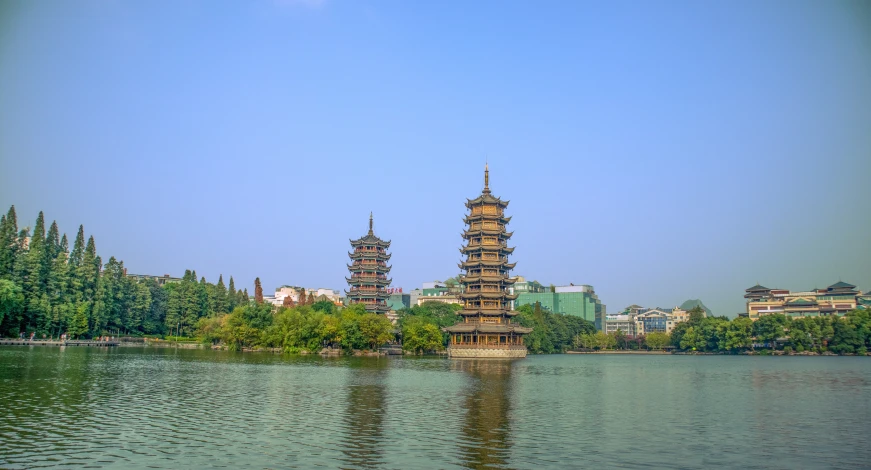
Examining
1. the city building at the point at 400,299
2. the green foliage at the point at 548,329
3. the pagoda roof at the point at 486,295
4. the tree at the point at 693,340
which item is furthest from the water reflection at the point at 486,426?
the city building at the point at 400,299

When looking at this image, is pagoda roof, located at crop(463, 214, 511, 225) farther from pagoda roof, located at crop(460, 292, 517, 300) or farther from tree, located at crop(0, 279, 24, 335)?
tree, located at crop(0, 279, 24, 335)

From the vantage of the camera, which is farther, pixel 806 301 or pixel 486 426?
pixel 806 301

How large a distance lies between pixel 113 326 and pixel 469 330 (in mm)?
61575

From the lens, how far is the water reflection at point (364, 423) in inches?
706

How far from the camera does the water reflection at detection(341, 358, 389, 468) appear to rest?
17922 millimetres

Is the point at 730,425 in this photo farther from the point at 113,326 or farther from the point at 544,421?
the point at 113,326

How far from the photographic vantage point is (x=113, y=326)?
342 feet

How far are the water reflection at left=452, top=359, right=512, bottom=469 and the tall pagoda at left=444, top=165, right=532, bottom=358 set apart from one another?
37897mm

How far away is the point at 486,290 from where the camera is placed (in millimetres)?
82188

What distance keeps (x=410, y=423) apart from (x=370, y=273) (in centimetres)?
8711

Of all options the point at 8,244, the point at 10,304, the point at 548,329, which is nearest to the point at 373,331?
the point at 10,304

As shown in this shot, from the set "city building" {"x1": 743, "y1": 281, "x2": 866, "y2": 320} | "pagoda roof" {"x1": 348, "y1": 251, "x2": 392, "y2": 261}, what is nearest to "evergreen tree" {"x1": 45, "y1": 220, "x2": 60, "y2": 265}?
"pagoda roof" {"x1": 348, "y1": 251, "x2": 392, "y2": 261}

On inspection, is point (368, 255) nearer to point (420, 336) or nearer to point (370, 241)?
point (370, 241)

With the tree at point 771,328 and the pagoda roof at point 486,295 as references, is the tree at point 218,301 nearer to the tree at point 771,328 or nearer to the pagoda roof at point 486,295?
the pagoda roof at point 486,295
